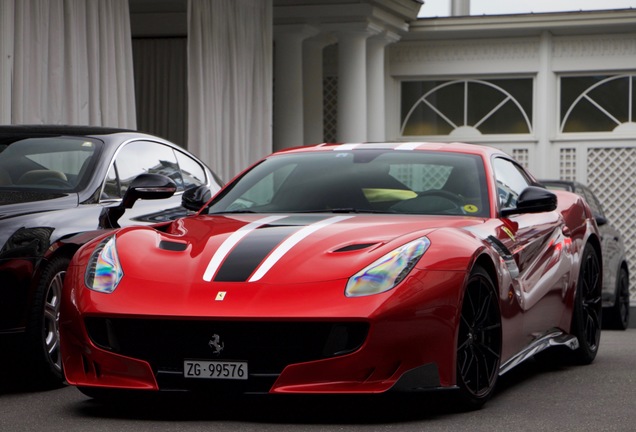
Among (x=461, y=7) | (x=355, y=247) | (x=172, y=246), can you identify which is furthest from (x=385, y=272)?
(x=461, y=7)

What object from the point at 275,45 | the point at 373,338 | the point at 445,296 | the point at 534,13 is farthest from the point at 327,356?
the point at 534,13

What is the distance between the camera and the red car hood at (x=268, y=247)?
539cm

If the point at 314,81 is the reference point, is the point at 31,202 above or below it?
below

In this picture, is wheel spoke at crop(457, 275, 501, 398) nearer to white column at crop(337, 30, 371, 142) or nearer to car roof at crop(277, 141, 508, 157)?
car roof at crop(277, 141, 508, 157)

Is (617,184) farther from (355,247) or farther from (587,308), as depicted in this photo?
(355,247)

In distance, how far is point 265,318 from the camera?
514 centimetres

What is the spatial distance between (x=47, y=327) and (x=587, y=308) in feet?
10.7

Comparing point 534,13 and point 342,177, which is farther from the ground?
point 534,13

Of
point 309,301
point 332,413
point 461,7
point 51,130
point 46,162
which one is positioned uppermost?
point 461,7

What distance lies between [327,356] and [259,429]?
389mm

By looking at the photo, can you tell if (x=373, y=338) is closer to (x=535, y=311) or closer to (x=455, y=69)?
(x=535, y=311)

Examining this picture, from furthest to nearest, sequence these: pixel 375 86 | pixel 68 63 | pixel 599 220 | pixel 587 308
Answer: pixel 375 86 → pixel 599 220 → pixel 68 63 → pixel 587 308

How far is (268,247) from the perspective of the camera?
5.59m

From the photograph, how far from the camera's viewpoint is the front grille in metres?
5.18
